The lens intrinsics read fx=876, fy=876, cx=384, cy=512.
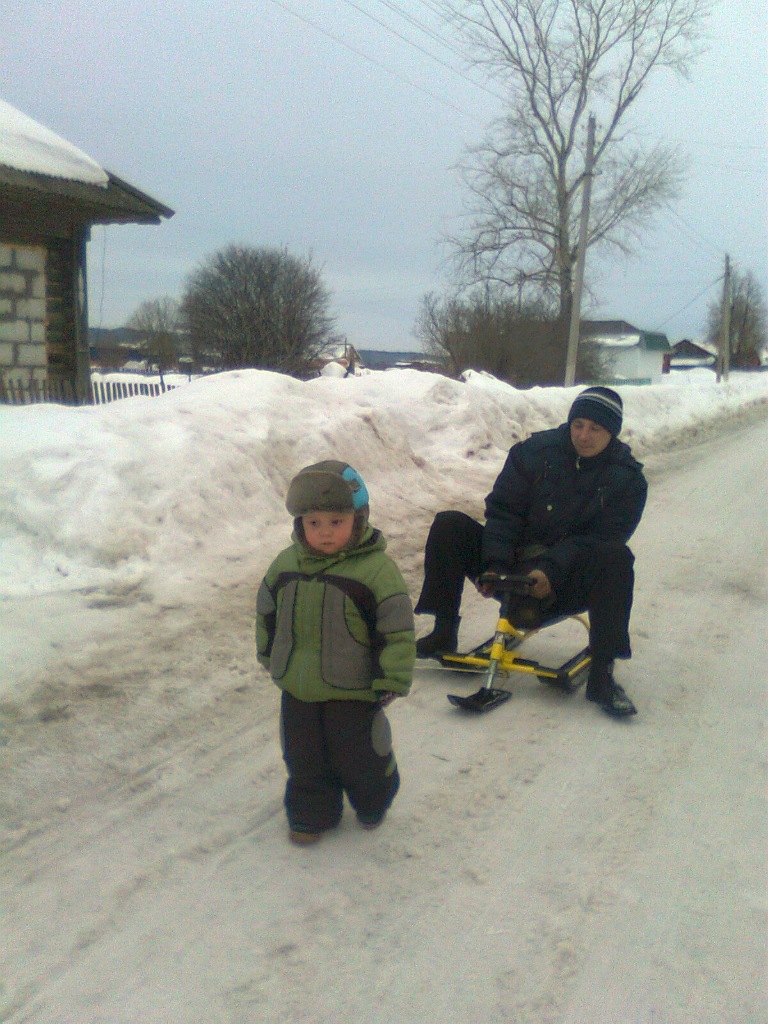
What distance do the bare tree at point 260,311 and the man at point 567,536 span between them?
2882cm

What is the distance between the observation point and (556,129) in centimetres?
3022

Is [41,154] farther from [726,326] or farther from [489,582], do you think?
[726,326]

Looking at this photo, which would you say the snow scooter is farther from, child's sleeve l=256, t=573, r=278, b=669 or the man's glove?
child's sleeve l=256, t=573, r=278, b=669

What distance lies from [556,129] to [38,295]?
952 inches

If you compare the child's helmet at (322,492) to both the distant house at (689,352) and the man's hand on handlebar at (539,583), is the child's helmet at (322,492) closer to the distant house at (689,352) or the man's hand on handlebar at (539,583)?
the man's hand on handlebar at (539,583)

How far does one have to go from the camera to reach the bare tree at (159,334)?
170 ft

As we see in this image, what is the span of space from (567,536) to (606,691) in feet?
2.48

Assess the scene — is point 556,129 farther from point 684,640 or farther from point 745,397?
point 684,640

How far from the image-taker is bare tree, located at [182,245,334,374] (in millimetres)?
34406

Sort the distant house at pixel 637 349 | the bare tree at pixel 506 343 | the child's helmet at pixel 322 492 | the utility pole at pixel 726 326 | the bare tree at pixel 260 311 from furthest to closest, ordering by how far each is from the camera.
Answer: the distant house at pixel 637 349, the utility pole at pixel 726 326, the bare tree at pixel 260 311, the bare tree at pixel 506 343, the child's helmet at pixel 322 492

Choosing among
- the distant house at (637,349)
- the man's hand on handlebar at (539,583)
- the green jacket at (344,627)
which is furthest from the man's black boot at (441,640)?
the distant house at (637,349)

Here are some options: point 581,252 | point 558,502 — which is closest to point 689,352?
point 581,252

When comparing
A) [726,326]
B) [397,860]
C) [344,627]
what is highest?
[726,326]

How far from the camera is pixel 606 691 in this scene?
3859mm
